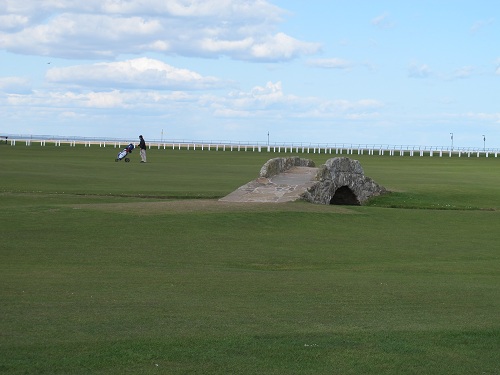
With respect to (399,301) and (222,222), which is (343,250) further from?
(399,301)

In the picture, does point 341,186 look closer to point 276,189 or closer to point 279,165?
point 279,165

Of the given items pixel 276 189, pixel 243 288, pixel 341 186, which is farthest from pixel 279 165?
pixel 243 288

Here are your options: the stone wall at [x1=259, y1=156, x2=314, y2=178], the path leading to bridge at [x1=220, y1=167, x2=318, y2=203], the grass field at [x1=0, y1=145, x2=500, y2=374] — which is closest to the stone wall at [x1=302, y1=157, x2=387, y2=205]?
the path leading to bridge at [x1=220, y1=167, x2=318, y2=203]

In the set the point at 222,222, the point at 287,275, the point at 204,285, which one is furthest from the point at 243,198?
the point at 204,285

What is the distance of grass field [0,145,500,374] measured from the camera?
10125 millimetres

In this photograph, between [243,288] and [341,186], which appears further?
[341,186]

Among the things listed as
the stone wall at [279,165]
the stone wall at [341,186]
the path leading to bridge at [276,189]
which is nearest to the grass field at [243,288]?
the path leading to bridge at [276,189]

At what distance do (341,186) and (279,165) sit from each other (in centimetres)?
244

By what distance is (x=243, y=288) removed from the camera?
1520 cm

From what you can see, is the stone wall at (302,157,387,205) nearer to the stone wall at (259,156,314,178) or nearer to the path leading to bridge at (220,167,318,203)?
the path leading to bridge at (220,167,318,203)

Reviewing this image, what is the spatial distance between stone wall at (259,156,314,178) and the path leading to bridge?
0.17 m

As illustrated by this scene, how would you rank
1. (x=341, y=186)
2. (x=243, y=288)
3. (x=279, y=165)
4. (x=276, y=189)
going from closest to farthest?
(x=243, y=288)
(x=276, y=189)
(x=279, y=165)
(x=341, y=186)

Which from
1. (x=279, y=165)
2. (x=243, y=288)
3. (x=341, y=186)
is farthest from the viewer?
(x=341, y=186)

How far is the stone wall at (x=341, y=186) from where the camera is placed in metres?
32.3
